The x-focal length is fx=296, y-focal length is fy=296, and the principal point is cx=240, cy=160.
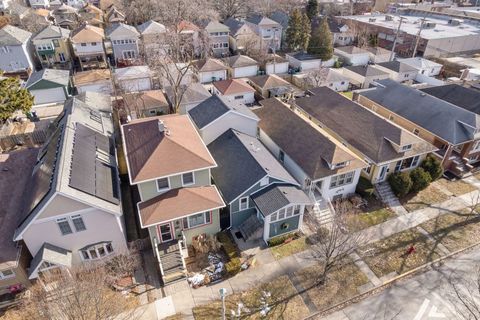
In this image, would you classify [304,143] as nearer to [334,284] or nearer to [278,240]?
[278,240]

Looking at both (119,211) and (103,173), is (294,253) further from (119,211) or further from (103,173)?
(103,173)

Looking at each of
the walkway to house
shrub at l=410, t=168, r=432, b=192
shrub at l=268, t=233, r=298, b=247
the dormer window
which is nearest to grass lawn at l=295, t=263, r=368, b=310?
the walkway to house

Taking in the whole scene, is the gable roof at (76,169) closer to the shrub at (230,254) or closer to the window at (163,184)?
the window at (163,184)

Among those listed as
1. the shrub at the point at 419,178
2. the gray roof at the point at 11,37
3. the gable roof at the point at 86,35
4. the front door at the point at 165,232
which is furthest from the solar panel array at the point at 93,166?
the gray roof at the point at 11,37

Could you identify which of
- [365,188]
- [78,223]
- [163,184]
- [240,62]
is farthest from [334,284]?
[240,62]

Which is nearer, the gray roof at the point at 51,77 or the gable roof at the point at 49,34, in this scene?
the gray roof at the point at 51,77

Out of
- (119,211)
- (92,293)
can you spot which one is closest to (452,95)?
(119,211)

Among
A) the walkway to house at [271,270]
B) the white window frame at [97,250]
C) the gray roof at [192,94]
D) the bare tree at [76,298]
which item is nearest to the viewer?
the bare tree at [76,298]

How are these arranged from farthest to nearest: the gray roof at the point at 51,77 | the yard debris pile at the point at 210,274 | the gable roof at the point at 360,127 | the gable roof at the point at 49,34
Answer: the gable roof at the point at 49,34 → the gray roof at the point at 51,77 → the gable roof at the point at 360,127 → the yard debris pile at the point at 210,274
